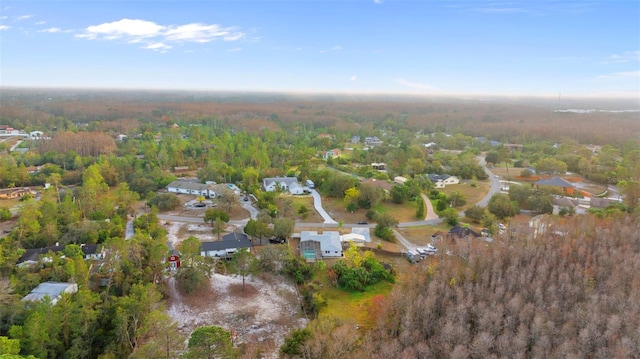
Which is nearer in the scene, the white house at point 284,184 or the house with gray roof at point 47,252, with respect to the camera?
the house with gray roof at point 47,252

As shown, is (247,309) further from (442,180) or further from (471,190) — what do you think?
(442,180)

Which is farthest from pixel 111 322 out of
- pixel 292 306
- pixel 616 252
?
pixel 616 252

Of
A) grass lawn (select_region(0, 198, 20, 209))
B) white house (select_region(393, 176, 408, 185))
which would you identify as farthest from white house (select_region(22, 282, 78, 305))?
white house (select_region(393, 176, 408, 185))

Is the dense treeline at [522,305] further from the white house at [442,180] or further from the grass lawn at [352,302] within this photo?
the white house at [442,180]

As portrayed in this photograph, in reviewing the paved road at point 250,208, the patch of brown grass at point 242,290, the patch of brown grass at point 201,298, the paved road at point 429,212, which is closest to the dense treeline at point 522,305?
the patch of brown grass at point 242,290

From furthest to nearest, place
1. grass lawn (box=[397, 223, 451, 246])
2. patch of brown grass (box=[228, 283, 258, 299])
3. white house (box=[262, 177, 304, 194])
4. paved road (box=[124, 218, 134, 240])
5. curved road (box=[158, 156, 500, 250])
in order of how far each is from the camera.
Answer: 1. white house (box=[262, 177, 304, 194])
2. curved road (box=[158, 156, 500, 250])
3. grass lawn (box=[397, 223, 451, 246])
4. paved road (box=[124, 218, 134, 240])
5. patch of brown grass (box=[228, 283, 258, 299])

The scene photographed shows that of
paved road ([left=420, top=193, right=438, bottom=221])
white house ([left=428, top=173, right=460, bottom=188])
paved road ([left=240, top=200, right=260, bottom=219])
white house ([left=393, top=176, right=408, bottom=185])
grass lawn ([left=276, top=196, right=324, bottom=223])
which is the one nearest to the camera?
grass lawn ([left=276, top=196, right=324, bottom=223])

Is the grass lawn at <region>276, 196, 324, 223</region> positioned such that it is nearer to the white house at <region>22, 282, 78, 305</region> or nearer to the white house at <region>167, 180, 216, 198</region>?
the white house at <region>167, 180, 216, 198</region>

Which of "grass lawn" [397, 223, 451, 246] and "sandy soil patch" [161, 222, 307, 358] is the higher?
"grass lawn" [397, 223, 451, 246]
